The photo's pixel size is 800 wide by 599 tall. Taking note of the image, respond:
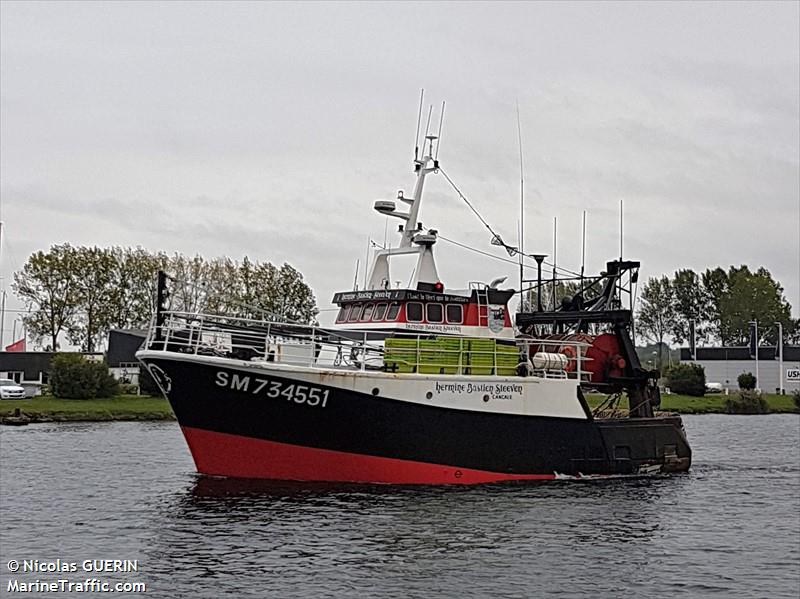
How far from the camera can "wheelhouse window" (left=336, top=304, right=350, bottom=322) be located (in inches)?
1253

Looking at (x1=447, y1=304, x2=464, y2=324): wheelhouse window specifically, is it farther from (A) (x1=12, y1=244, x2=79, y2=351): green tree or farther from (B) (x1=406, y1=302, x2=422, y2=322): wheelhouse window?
(A) (x1=12, y1=244, x2=79, y2=351): green tree

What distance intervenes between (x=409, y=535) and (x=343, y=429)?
535cm

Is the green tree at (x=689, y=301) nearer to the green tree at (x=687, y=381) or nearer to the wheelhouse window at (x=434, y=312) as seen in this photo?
the green tree at (x=687, y=381)

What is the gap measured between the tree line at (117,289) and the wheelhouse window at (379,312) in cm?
5202

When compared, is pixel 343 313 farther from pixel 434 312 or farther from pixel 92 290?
pixel 92 290

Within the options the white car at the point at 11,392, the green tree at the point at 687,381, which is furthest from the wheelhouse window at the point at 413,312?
the green tree at the point at 687,381

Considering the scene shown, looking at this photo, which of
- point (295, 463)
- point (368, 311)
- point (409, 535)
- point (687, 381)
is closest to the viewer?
point (409, 535)

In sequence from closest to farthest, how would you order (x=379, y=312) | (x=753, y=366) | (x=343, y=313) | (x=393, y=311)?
(x=393, y=311)
(x=379, y=312)
(x=343, y=313)
(x=753, y=366)

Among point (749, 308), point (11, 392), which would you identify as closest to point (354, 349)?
point (11, 392)

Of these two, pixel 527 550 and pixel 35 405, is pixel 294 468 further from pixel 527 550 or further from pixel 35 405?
pixel 35 405

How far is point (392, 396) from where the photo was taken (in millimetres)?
26719

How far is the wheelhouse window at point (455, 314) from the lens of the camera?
3103 centimetres

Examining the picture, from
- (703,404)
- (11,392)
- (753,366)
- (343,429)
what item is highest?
(753,366)

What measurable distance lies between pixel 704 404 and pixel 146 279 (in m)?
49.1
